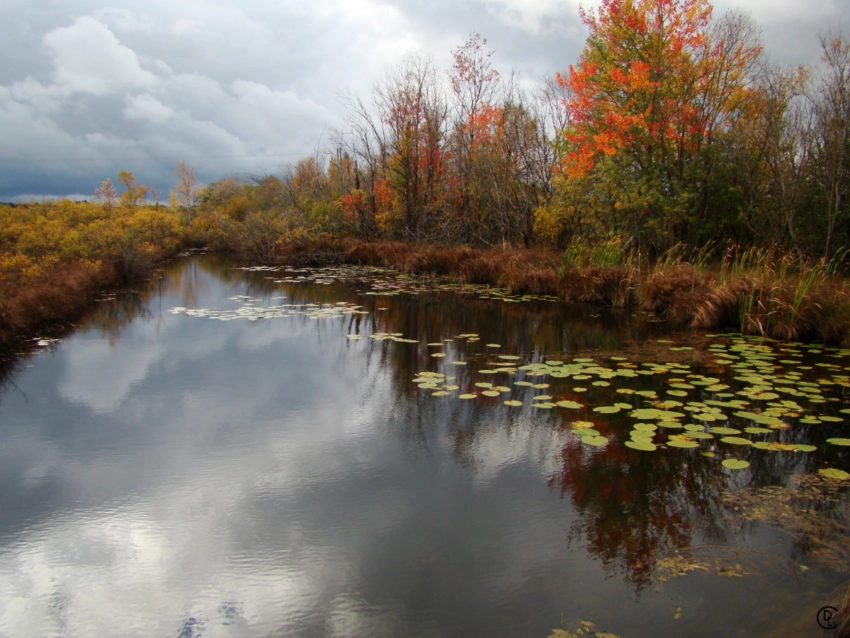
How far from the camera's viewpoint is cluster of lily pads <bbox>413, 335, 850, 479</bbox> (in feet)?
13.8

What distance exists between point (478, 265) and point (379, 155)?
33.7 ft

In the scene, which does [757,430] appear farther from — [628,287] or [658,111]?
[658,111]

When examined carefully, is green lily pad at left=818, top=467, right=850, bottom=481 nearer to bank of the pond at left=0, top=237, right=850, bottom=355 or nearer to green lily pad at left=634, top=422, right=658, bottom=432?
green lily pad at left=634, top=422, right=658, bottom=432

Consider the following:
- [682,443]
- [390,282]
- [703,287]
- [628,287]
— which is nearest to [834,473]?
[682,443]

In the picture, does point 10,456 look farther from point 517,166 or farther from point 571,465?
point 517,166

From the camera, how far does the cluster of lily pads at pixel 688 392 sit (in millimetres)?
4207

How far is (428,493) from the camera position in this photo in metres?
3.49

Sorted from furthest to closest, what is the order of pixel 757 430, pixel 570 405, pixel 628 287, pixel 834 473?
pixel 628 287, pixel 570 405, pixel 757 430, pixel 834 473

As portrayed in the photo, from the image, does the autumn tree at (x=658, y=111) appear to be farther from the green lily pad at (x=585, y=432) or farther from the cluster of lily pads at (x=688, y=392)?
the green lily pad at (x=585, y=432)

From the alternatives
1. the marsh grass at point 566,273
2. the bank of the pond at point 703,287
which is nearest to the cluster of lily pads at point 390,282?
the marsh grass at point 566,273

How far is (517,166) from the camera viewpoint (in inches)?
643

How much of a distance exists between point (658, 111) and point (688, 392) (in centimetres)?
853

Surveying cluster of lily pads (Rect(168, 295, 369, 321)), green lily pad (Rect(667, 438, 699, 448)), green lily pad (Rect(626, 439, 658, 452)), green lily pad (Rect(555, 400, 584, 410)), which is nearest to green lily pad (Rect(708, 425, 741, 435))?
green lily pad (Rect(667, 438, 699, 448))

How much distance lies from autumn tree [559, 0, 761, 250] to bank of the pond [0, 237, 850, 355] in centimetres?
121
